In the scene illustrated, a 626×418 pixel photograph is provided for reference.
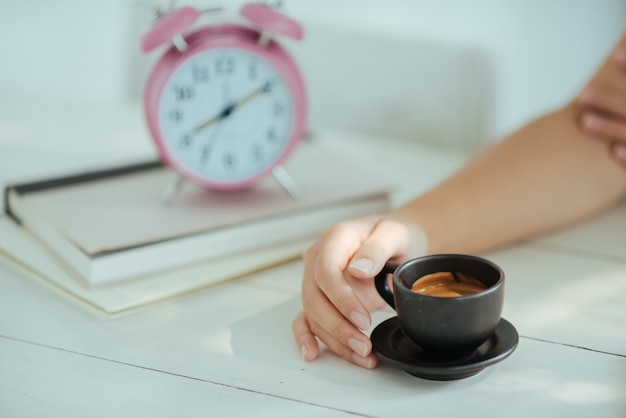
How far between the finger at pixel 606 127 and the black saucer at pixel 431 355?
0.47m

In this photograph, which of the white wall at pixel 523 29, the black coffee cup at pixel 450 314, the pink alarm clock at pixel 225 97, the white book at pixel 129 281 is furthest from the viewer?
the white wall at pixel 523 29

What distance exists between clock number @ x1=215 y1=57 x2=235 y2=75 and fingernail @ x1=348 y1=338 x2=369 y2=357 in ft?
1.49

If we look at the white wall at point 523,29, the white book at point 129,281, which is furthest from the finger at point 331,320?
the white wall at point 523,29

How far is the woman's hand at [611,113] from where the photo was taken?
1.21 metres

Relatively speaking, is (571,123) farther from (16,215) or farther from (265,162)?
(16,215)

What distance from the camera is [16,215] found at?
3.95 ft

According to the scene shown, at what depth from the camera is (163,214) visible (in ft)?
3.67

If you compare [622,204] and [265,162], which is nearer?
[265,162]

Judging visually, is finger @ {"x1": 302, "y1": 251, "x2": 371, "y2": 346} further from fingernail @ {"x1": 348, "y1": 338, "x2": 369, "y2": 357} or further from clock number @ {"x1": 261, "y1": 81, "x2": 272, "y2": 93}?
clock number @ {"x1": 261, "y1": 81, "x2": 272, "y2": 93}

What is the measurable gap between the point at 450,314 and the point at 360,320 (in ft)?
0.35

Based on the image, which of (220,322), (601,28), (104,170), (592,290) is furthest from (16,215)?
(601,28)

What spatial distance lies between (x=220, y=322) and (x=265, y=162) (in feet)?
0.98

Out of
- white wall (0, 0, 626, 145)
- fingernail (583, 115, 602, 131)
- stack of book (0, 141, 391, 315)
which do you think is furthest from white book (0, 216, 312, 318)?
white wall (0, 0, 626, 145)

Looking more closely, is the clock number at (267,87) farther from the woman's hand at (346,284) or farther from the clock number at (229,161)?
the woman's hand at (346,284)
